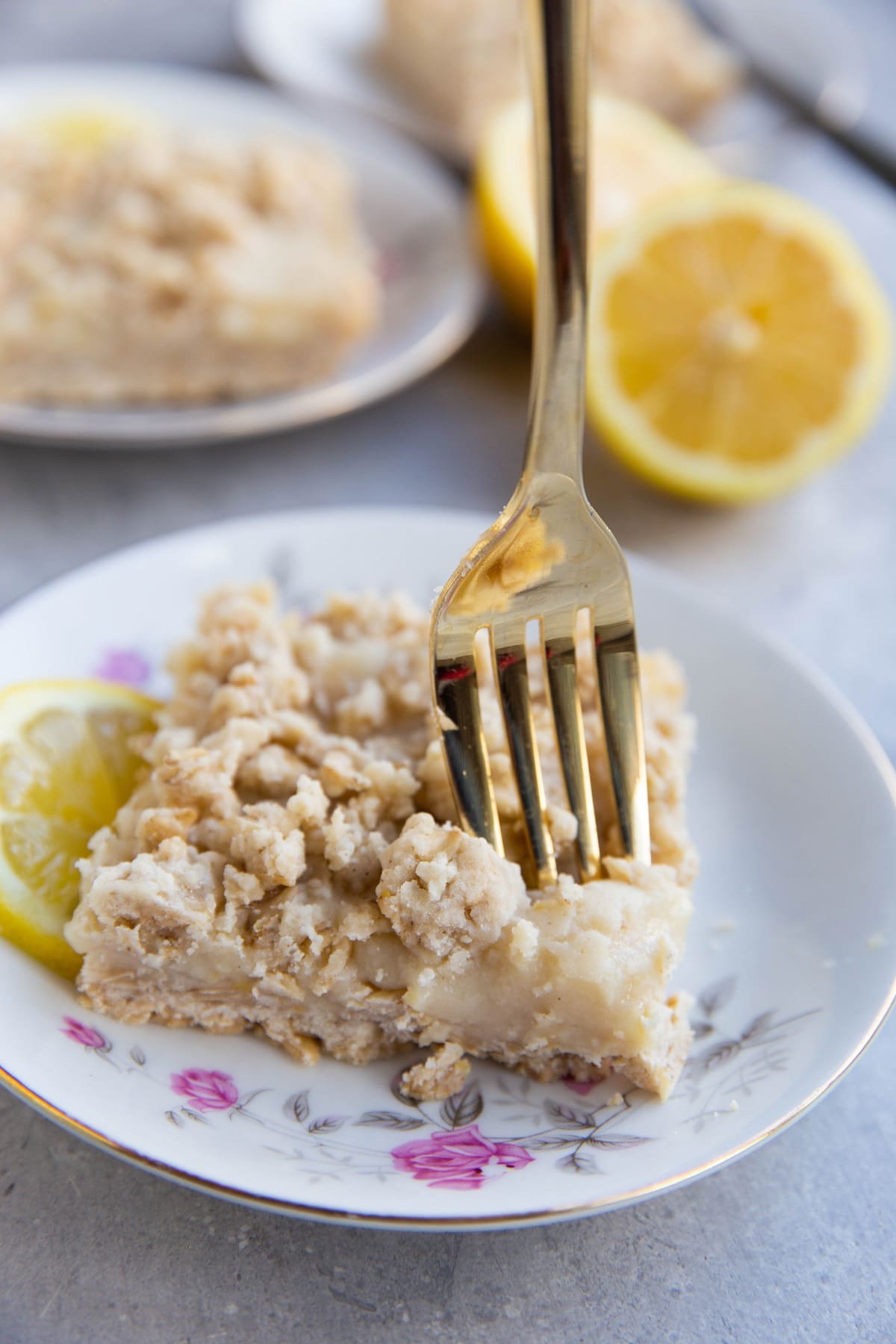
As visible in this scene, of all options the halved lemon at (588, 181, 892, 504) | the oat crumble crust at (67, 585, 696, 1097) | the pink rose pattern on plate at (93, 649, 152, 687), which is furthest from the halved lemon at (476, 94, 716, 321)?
the oat crumble crust at (67, 585, 696, 1097)

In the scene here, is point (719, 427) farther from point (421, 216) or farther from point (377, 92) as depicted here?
point (377, 92)

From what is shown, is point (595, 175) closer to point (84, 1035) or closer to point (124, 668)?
point (124, 668)

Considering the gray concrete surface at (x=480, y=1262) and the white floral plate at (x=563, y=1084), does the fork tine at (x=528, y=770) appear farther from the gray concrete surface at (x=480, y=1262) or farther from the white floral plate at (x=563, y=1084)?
the gray concrete surface at (x=480, y=1262)

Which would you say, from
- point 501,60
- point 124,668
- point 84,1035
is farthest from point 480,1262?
point 501,60

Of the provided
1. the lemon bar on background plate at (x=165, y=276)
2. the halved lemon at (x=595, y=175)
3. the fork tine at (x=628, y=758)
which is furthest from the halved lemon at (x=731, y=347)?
the fork tine at (x=628, y=758)

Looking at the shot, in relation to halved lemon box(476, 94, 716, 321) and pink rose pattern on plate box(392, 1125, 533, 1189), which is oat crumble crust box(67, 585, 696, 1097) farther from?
halved lemon box(476, 94, 716, 321)

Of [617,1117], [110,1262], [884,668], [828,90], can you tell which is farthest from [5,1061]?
[828,90]

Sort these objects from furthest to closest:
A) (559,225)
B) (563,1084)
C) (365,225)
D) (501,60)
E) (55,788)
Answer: (501,60) < (365,225) < (55,788) < (563,1084) < (559,225)
